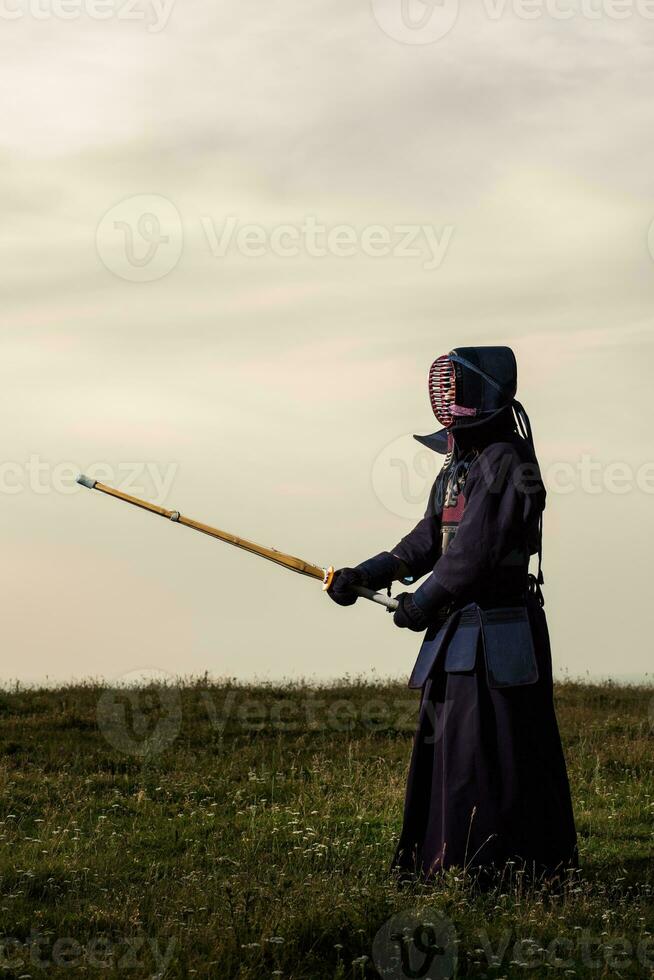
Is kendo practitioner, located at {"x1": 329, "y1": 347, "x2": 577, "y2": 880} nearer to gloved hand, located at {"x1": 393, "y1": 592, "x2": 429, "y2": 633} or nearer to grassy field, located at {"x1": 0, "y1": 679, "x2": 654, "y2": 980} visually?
gloved hand, located at {"x1": 393, "y1": 592, "x2": 429, "y2": 633}

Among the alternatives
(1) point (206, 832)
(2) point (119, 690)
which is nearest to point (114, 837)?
(1) point (206, 832)

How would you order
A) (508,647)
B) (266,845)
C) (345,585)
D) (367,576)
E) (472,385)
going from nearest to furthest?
(508,647) → (472,385) → (345,585) → (367,576) → (266,845)

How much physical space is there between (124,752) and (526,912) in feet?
22.5

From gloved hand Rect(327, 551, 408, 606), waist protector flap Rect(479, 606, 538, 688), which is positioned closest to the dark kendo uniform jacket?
waist protector flap Rect(479, 606, 538, 688)

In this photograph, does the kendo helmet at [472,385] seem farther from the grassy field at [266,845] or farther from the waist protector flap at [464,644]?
the grassy field at [266,845]

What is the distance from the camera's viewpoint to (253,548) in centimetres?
935

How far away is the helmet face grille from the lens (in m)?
8.94

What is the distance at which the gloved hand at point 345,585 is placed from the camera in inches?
360

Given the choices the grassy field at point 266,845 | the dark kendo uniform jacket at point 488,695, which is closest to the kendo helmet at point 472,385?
the dark kendo uniform jacket at point 488,695

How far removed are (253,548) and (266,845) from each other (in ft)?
8.36

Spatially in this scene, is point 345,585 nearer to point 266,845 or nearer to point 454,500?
point 454,500

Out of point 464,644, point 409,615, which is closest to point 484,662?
point 464,644

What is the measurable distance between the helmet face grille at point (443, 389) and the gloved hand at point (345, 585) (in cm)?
123

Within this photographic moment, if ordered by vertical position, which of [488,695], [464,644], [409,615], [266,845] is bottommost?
[266,845]
